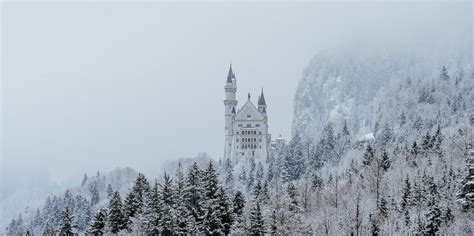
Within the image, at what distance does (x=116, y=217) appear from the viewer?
223ft

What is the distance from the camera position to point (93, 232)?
2709 inches

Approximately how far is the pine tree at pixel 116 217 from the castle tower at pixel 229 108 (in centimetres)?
10204

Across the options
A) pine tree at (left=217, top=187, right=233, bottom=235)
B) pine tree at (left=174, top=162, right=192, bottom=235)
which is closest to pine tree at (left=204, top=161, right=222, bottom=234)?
pine tree at (left=217, top=187, right=233, bottom=235)

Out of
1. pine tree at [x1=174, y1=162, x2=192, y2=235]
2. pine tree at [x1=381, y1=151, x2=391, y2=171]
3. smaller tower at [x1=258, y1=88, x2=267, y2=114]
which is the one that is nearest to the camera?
pine tree at [x1=174, y1=162, x2=192, y2=235]

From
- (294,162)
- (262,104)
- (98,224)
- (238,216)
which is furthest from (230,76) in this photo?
(238,216)

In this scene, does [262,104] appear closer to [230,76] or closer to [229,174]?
[230,76]

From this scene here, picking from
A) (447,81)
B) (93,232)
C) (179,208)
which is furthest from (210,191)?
(447,81)

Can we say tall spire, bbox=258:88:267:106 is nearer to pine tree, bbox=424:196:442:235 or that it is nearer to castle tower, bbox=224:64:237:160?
castle tower, bbox=224:64:237:160

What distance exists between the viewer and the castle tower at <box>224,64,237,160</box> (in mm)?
171000

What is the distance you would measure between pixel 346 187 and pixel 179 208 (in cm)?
3566

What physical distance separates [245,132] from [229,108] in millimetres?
8956

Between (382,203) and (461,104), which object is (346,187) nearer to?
(382,203)

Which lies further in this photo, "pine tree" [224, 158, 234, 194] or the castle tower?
the castle tower

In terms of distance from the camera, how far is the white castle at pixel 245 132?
168 m
